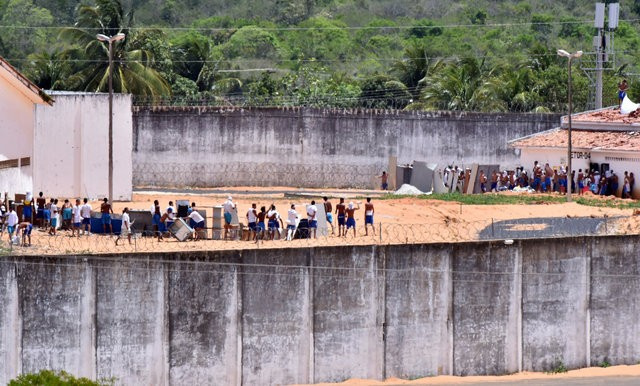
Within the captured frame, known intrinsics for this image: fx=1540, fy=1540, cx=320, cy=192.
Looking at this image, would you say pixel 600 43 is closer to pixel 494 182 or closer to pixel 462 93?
pixel 462 93

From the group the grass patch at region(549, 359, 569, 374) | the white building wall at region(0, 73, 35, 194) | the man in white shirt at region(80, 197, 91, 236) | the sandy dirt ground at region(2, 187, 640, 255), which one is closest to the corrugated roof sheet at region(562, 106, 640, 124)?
the sandy dirt ground at region(2, 187, 640, 255)

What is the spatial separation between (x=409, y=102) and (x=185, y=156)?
1744 centimetres

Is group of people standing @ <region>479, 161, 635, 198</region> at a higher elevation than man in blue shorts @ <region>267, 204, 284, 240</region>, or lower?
higher

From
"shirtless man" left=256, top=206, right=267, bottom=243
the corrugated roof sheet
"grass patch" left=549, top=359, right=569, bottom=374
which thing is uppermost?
the corrugated roof sheet

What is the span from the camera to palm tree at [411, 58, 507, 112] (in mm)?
75938

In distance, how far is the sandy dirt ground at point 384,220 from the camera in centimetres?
4159

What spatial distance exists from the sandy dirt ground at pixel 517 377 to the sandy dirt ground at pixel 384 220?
4402mm

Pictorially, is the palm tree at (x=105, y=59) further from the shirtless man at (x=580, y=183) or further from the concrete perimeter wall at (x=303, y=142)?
the shirtless man at (x=580, y=183)

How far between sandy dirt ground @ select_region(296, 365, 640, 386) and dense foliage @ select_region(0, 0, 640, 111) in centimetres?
3163

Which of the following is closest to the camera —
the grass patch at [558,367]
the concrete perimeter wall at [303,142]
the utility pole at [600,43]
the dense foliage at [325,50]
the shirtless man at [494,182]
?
the grass patch at [558,367]

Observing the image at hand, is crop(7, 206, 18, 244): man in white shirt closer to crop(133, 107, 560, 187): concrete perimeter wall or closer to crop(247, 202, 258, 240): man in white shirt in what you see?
crop(247, 202, 258, 240): man in white shirt

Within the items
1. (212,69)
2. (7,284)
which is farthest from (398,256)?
(212,69)

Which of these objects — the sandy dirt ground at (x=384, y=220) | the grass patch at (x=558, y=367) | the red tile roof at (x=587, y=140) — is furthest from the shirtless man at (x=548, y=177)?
the grass patch at (x=558, y=367)

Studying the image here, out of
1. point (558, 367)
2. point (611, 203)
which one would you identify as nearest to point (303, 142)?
point (611, 203)
